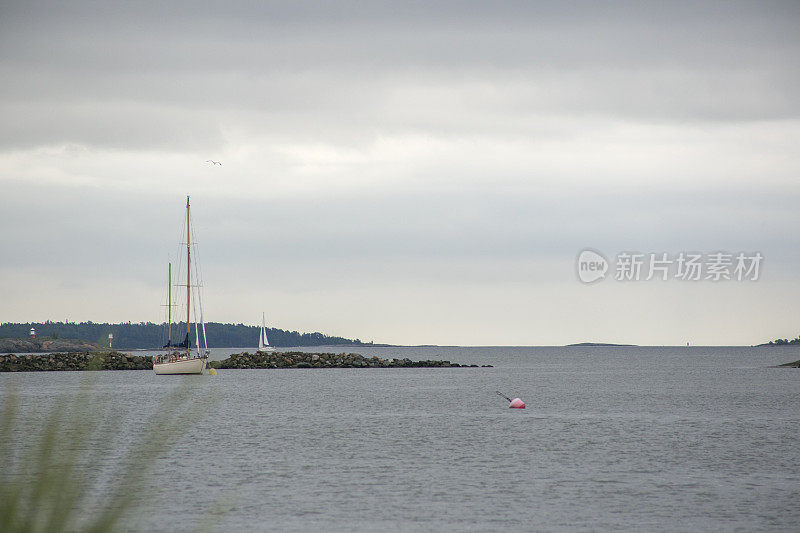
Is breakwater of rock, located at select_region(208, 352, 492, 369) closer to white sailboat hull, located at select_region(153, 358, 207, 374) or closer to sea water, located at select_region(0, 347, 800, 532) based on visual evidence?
white sailboat hull, located at select_region(153, 358, 207, 374)

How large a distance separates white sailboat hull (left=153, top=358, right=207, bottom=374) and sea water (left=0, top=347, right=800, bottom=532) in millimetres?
29351

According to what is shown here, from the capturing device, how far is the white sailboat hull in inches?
3944

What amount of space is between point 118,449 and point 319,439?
31.0ft

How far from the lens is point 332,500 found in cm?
2711

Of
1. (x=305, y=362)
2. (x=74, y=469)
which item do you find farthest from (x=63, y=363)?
(x=74, y=469)

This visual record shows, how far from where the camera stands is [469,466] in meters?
34.5

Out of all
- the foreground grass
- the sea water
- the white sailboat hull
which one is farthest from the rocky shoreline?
the foreground grass

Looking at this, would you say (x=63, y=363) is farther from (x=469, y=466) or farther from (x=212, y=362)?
(x=469, y=466)

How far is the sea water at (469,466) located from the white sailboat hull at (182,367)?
96.3 ft

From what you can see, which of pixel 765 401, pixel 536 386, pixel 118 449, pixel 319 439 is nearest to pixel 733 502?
pixel 319 439

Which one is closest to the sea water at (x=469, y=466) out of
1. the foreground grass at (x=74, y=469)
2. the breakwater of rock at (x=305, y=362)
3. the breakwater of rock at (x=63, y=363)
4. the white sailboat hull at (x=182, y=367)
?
the foreground grass at (x=74, y=469)

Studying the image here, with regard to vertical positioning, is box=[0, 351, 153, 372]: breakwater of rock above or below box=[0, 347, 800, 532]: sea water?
above

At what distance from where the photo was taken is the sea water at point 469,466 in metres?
24.1

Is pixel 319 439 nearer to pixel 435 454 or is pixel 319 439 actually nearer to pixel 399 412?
pixel 435 454
